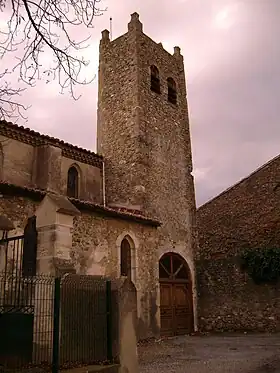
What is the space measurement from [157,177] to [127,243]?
4.47 metres

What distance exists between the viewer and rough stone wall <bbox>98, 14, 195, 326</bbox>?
730 inches

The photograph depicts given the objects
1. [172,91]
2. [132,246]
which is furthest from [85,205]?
[172,91]

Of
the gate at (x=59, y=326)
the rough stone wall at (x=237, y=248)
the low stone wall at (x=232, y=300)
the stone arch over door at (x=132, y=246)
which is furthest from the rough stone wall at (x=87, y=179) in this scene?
the gate at (x=59, y=326)

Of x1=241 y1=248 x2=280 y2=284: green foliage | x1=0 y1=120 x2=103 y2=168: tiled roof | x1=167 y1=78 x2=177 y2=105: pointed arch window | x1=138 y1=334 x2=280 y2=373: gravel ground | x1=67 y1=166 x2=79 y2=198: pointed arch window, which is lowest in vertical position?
x1=138 y1=334 x2=280 y2=373: gravel ground

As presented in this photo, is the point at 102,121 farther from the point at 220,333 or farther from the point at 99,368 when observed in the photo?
the point at 99,368

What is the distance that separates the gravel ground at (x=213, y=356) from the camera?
8969 mm

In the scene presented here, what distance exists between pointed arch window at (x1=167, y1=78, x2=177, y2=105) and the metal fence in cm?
1590

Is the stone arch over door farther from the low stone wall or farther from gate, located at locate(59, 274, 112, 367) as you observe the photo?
gate, located at locate(59, 274, 112, 367)

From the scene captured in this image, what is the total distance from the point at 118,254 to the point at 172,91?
11.3 metres

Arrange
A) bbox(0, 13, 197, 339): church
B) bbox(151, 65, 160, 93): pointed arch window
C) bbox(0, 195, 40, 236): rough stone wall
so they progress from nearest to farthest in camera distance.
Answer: bbox(0, 195, 40, 236): rough stone wall → bbox(0, 13, 197, 339): church → bbox(151, 65, 160, 93): pointed arch window

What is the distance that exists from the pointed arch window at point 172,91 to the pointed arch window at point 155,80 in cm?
105

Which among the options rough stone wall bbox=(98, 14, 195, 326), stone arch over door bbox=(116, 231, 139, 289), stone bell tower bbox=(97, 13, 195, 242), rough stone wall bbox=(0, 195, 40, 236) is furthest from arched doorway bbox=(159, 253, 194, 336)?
rough stone wall bbox=(0, 195, 40, 236)

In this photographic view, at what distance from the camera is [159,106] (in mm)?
20875

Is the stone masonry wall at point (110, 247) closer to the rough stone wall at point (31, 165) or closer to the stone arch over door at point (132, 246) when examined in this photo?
the stone arch over door at point (132, 246)
